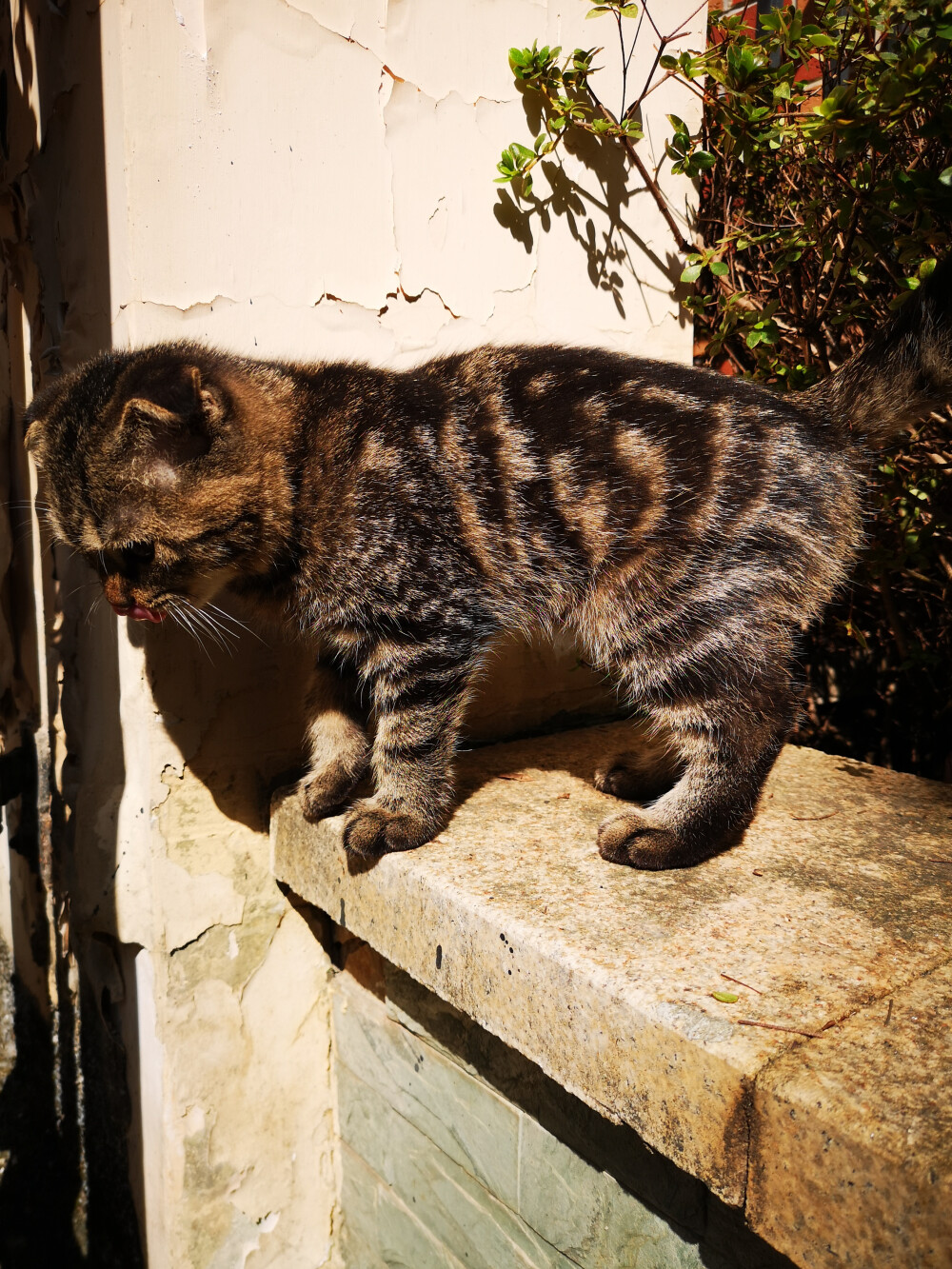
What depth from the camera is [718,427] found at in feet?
5.34

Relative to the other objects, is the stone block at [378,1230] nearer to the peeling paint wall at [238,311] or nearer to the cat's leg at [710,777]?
the peeling paint wall at [238,311]

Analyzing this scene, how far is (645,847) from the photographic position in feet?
4.98

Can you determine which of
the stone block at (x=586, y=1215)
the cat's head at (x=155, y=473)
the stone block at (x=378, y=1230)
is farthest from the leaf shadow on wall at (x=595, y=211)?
the stone block at (x=378, y=1230)

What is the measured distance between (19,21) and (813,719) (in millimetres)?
2546

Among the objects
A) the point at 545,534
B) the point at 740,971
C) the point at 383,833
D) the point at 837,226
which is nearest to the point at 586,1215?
the point at 740,971

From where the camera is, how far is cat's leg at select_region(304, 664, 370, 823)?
5.80 feet

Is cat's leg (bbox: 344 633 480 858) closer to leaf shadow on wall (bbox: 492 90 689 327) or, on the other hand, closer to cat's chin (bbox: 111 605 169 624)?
cat's chin (bbox: 111 605 169 624)

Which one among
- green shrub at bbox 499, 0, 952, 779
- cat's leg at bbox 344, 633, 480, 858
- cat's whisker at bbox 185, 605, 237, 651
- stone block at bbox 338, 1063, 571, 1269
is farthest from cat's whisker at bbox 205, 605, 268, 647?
green shrub at bbox 499, 0, 952, 779

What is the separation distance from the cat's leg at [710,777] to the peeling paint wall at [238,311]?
0.67 metres

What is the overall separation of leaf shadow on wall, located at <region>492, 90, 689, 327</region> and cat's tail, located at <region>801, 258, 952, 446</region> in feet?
2.31

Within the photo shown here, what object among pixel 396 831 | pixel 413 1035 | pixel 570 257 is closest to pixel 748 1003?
pixel 396 831

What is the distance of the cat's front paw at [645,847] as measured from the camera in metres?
1.51

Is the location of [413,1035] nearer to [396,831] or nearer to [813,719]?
[396,831]

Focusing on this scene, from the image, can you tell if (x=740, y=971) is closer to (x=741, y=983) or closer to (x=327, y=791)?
(x=741, y=983)
